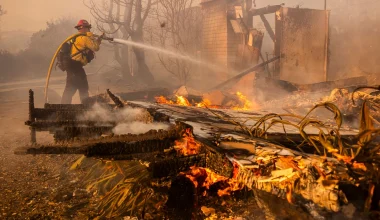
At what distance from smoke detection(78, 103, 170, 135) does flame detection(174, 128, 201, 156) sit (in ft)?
2.00

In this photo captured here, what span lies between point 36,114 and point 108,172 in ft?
6.06

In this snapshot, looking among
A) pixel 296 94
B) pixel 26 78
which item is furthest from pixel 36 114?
pixel 26 78

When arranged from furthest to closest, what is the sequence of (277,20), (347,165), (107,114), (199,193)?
(277,20)
(107,114)
(199,193)
(347,165)

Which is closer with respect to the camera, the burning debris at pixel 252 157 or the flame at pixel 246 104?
the burning debris at pixel 252 157

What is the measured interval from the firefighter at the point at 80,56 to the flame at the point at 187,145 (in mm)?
5574

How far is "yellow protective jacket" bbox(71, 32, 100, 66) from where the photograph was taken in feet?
Result: 24.7

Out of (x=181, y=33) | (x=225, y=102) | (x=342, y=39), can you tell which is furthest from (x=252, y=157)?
(x=342, y=39)

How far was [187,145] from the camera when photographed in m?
2.86

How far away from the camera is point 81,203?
3502 mm

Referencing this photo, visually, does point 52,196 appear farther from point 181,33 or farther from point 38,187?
point 181,33

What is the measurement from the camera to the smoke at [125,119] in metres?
3.70

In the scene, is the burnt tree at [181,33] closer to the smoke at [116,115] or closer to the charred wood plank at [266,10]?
the charred wood plank at [266,10]

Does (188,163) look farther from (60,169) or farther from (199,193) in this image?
(60,169)

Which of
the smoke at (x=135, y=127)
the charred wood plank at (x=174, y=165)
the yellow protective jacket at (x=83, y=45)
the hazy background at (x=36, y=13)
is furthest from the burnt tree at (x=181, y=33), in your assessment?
the hazy background at (x=36, y=13)
